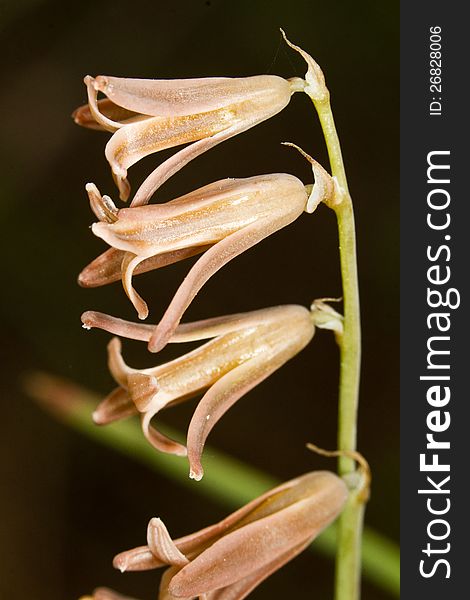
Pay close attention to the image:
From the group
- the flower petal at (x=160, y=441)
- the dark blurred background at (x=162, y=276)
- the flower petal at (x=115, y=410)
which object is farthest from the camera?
the dark blurred background at (x=162, y=276)

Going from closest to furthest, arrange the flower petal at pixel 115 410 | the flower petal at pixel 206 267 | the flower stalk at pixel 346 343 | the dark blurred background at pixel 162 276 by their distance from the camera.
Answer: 1. the flower petal at pixel 206 267
2. the flower stalk at pixel 346 343
3. the flower petal at pixel 115 410
4. the dark blurred background at pixel 162 276

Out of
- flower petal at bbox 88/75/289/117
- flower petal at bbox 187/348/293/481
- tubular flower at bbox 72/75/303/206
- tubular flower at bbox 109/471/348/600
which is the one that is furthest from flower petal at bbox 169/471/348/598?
flower petal at bbox 88/75/289/117

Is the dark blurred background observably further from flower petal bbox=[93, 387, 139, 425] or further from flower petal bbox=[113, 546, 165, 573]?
flower petal bbox=[113, 546, 165, 573]

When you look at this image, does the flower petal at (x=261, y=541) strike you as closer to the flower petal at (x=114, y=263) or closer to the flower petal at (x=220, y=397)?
the flower petal at (x=220, y=397)

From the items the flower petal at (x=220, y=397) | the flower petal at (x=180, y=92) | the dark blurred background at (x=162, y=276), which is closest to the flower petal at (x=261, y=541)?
the flower petal at (x=220, y=397)

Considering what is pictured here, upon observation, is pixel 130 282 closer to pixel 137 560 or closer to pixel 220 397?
pixel 220 397

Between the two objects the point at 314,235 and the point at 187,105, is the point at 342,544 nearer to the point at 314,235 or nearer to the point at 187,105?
the point at 187,105

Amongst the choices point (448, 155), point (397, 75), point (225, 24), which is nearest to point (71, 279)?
point (225, 24)
